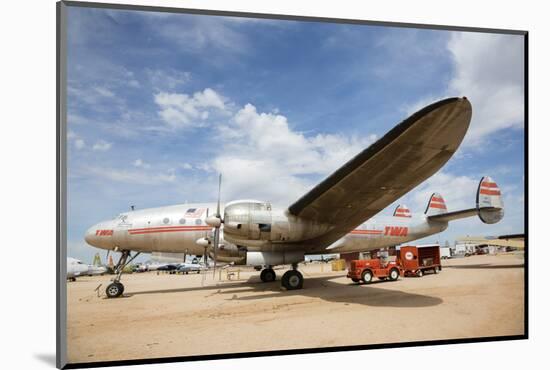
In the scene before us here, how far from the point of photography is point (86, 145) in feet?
15.6

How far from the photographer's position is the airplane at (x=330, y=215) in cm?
521

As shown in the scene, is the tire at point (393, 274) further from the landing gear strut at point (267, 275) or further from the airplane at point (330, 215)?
the landing gear strut at point (267, 275)

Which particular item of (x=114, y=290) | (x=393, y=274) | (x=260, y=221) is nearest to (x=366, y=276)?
(x=393, y=274)

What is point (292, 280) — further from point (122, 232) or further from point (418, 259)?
point (418, 259)

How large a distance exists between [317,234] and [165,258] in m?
4.65

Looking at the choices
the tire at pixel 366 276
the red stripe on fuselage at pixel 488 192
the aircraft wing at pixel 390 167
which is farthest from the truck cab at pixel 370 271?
the red stripe on fuselage at pixel 488 192

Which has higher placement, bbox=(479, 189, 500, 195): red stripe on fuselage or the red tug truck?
bbox=(479, 189, 500, 195): red stripe on fuselage

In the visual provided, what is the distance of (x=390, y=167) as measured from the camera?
5895mm

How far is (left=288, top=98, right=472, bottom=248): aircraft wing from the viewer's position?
4816mm

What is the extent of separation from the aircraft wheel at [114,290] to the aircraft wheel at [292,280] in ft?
12.7

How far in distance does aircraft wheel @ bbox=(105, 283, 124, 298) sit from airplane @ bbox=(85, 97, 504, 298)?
0.07ft

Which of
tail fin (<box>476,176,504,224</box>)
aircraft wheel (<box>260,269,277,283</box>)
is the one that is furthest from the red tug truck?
tail fin (<box>476,176,504,224</box>)

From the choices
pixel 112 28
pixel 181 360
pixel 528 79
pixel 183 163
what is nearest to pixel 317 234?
pixel 183 163

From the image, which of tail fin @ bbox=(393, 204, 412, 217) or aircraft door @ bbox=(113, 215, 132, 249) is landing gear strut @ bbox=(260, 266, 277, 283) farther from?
tail fin @ bbox=(393, 204, 412, 217)
